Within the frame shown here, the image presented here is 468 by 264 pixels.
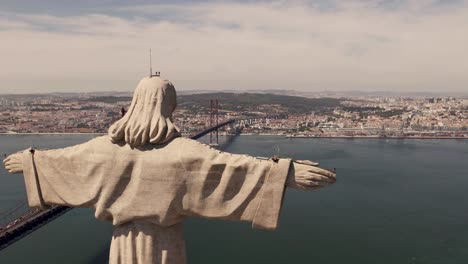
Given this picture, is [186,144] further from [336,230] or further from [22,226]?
[336,230]

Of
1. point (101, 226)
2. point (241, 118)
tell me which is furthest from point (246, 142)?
point (101, 226)

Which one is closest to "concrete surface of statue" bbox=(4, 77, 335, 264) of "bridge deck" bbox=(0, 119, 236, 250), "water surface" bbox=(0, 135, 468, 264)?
"bridge deck" bbox=(0, 119, 236, 250)

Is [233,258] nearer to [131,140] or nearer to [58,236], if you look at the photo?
[58,236]

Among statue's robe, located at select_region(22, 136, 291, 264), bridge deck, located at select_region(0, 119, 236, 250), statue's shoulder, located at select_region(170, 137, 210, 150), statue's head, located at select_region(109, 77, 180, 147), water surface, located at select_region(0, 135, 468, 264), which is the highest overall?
statue's head, located at select_region(109, 77, 180, 147)

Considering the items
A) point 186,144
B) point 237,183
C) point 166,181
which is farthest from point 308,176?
point 166,181

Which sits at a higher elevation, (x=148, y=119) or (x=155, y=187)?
(x=148, y=119)

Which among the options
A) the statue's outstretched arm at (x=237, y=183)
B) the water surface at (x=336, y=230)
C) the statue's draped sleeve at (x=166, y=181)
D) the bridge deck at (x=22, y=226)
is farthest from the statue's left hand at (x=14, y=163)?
the water surface at (x=336, y=230)

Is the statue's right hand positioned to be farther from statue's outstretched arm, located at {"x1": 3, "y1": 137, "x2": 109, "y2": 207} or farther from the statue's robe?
statue's outstretched arm, located at {"x1": 3, "y1": 137, "x2": 109, "y2": 207}

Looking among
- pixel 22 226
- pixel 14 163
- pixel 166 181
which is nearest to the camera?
pixel 166 181
